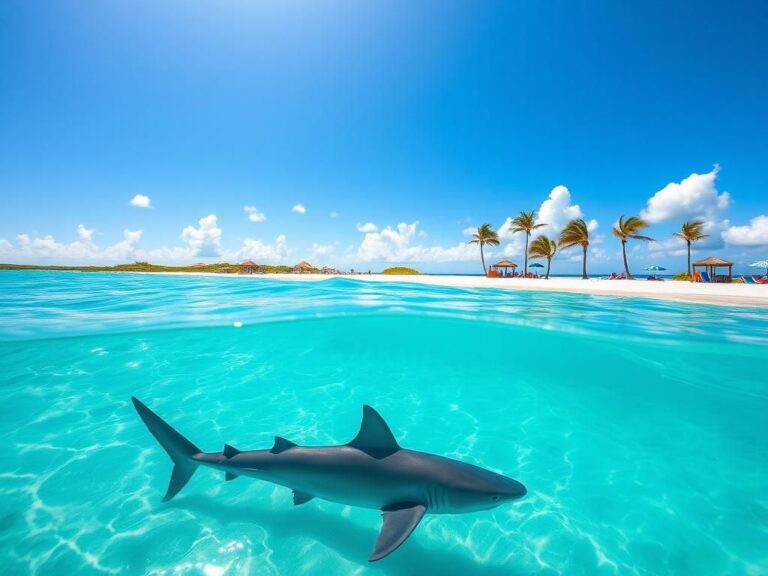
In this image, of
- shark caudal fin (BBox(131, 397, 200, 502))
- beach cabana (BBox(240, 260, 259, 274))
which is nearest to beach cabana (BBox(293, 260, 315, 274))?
beach cabana (BBox(240, 260, 259, 274))

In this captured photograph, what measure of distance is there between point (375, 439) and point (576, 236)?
52.2 m

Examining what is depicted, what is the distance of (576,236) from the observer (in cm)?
4494

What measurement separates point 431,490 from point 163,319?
14.4m

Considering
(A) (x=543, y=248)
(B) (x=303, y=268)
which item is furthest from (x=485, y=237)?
(B) (x=303, y=268)

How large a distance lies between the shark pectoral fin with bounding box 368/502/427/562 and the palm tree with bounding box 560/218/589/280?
1981 inches

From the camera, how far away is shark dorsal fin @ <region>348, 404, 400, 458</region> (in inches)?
122

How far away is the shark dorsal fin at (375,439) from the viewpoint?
10.2 ft

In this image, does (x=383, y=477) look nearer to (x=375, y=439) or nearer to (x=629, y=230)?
(x=375, y=439)

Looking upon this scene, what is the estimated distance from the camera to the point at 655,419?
22.5 feet

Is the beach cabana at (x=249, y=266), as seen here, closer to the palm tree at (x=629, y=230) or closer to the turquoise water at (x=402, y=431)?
the turquoise water at (x=402, y=431)

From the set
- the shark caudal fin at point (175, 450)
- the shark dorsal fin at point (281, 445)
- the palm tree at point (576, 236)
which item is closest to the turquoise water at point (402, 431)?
the shark caudal fin at point (175, 450)

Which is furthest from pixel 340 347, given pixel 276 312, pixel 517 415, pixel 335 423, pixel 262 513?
pixel 262 513

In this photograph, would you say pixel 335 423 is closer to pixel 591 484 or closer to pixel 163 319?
pixel 591 484

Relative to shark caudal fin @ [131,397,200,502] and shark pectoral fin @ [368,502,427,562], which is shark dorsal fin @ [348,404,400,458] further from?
shark caudal fin @ [131,397,200,502]
